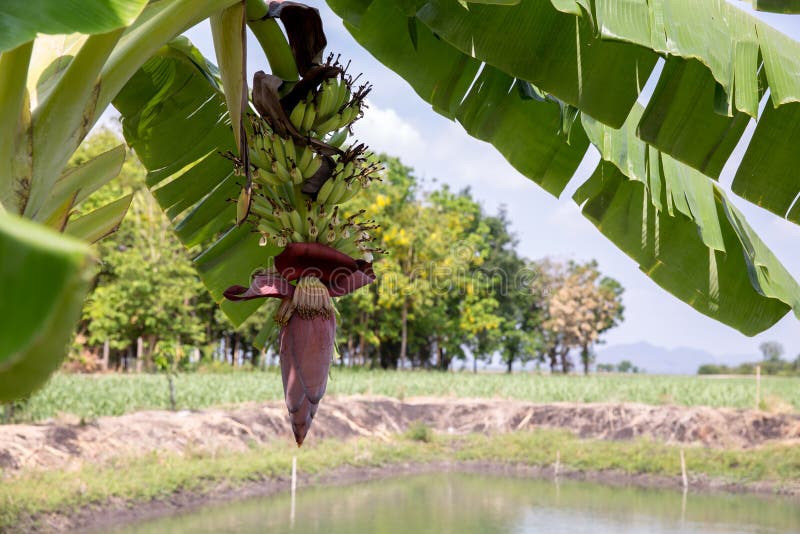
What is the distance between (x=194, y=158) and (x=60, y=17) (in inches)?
52.6

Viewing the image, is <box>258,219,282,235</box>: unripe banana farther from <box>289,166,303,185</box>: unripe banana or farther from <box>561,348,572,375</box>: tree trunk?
<box>561,348,572,375</box>: tree trunk

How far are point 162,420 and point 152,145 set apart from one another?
8547 millimetres

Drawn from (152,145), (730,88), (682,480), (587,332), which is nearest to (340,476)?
(682,480)

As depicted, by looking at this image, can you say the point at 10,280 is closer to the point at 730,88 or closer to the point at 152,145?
the point at 730,88

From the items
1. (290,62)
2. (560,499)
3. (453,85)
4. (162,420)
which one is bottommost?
(560,499)

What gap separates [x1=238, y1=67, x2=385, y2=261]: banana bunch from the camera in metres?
1.31

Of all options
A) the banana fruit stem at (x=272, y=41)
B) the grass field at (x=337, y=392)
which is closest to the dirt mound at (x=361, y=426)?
the grass field at (x=337, y=392)

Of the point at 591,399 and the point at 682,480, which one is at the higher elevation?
the point at 591,399

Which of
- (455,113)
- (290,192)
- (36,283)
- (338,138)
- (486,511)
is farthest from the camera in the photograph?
(486,511)

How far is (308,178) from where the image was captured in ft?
4.36

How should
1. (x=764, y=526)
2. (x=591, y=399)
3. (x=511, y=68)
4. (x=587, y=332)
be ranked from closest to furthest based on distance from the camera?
(x=511, y=68)
(x=764, y=526)
(x=591, y=399)
(x=587, y=332)

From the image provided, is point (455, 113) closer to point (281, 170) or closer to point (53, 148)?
point (281, 170)

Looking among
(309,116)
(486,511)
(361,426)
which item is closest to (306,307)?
(309,116)

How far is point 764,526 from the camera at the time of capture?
9.42 meters
